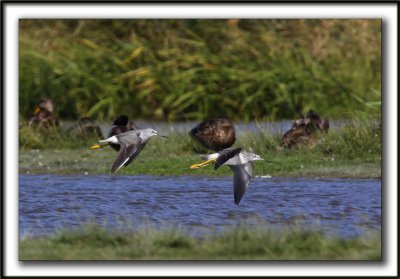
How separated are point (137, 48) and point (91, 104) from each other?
55.9 inches

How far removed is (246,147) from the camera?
15922 millimetres

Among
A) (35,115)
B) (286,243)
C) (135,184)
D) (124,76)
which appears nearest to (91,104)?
(124,76)

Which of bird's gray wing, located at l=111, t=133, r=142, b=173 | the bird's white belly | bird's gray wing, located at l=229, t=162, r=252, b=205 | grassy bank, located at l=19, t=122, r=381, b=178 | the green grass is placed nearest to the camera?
bird's gray wing, located at l=229, t=162, r=252, b=205

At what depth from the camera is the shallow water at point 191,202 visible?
438 inches

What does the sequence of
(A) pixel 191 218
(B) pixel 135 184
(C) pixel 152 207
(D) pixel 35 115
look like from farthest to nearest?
(D) pixel 35 115, (B) pixel 135 184, (C) pixel 152 207, (A) pixel 191 218

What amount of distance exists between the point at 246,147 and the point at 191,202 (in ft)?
11.5

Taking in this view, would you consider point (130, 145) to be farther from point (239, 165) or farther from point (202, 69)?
point (202, 69)

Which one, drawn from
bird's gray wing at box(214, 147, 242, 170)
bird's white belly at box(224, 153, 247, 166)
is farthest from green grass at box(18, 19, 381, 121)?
bird's gray wing at box(214, 147, 242, 170)

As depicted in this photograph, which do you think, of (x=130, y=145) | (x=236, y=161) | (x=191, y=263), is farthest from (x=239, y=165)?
(x=191, y=263)

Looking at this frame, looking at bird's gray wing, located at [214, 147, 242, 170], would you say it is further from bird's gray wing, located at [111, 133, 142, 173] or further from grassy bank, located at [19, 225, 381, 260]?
grassy bank, located at [19, 225, 381, 260]

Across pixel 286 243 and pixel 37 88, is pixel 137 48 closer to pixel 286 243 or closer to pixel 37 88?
pixel 37 88

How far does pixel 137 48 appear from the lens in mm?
20203

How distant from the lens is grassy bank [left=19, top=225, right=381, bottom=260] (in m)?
9.30

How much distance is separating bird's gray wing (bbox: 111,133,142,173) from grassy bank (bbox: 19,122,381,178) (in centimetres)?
297
